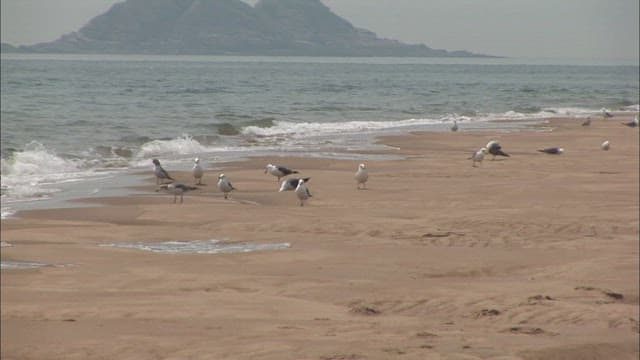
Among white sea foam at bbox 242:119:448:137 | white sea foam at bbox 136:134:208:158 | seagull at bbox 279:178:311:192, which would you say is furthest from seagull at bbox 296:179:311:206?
white sea foam at bbox 242:119:448:137

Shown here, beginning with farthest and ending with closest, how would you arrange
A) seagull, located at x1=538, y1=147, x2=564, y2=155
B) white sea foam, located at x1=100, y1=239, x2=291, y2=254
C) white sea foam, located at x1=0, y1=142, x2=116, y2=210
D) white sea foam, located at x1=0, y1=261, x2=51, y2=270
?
1. seagull, located at x1=538, y1=147, x2=564, y2=155
2. white sea foam, located at x1=0, y1=142, x2=116, y2=210
3. white sea foam, located at x1=100, y1=239, x2=291, y2=254
4. white sea foam, located at x1=0, y1=261, x2=51, y2=270


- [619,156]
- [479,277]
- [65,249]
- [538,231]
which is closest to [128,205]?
[65,249]

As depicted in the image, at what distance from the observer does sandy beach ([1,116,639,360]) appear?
7012 mm

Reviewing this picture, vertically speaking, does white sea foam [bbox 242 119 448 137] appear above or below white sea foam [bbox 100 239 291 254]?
below

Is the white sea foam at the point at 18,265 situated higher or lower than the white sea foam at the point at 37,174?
higher

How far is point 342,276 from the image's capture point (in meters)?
9.47

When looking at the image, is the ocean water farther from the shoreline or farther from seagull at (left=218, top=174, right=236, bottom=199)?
seagull at (left=218, top=174, right=236, bottom=199)

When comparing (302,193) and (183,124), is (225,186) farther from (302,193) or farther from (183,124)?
(183,124)

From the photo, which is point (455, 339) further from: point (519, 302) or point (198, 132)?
point (198, 132)

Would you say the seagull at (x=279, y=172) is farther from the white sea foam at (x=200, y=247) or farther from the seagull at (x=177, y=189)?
the white sea foam at (x=200, y=247)

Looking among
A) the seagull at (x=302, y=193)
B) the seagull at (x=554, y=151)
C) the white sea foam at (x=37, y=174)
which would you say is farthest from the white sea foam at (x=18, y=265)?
the seagull at (x=554, y=151)

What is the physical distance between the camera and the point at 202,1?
11.0 m

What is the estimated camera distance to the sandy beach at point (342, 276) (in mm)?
7012

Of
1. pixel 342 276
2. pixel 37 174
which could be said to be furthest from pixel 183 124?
pixel 342 276
